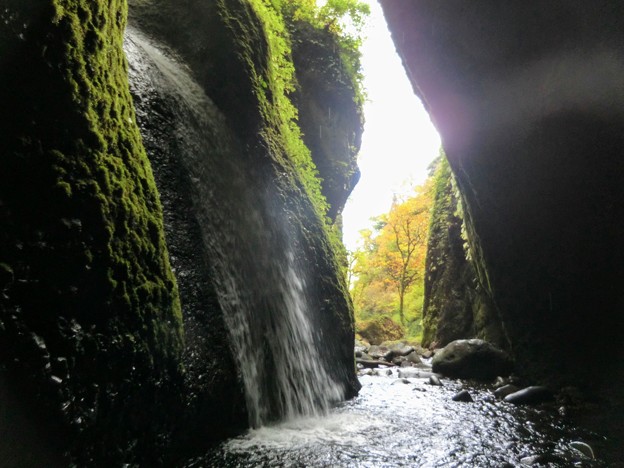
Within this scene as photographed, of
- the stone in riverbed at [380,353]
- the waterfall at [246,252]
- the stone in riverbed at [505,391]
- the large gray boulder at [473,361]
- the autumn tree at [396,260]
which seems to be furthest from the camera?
the autumn tree at [396,260]

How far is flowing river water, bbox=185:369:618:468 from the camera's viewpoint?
2.85 m

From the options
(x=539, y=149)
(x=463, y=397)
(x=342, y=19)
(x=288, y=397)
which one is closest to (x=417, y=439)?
(x=288, y=397)

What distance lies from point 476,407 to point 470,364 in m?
2.79

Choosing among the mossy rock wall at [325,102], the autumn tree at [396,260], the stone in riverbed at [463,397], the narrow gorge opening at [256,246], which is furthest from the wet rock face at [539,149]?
the autumn tree at [396,260]

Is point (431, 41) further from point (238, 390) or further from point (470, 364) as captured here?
point (470, 364)

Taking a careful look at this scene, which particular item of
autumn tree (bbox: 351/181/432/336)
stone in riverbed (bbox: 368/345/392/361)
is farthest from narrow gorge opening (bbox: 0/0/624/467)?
autumn tree (bbox: 351/181/432/336)

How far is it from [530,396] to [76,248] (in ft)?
20.7

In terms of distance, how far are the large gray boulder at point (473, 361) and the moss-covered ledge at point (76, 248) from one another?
6940 millimetres

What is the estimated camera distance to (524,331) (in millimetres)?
6461

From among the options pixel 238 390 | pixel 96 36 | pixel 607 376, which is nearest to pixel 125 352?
pixel 238 390

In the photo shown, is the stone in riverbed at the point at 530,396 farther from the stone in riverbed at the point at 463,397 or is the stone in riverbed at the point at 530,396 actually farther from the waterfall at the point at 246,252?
the waterfall at the point at 246,252

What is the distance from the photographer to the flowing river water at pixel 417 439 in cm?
285

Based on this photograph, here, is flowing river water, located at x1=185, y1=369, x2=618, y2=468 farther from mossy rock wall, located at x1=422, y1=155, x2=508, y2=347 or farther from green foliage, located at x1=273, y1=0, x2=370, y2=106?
green foliage, located at x1=273, y1=0, x2=370, y2=106

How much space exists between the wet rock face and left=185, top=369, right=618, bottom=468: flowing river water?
63.7 inches
